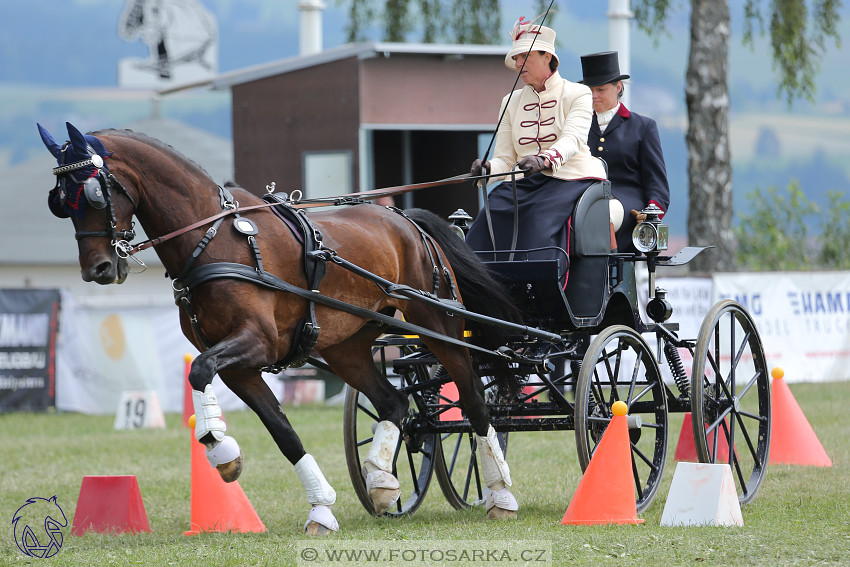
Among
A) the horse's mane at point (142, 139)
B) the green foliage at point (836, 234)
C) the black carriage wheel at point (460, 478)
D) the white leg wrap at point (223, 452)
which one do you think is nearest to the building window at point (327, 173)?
the black carriage wheel at point (460, 478)

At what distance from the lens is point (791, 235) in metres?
22.1

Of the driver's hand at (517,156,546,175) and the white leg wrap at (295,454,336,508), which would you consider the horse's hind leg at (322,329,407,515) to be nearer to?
the white leg wrap at (295,454,336,508)

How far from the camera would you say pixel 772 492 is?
694 centimetres

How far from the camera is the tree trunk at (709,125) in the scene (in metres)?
15.7

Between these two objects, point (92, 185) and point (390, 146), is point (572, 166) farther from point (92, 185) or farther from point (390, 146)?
point (390, 146)

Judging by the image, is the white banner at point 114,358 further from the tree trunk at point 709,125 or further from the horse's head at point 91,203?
the horse's head at point 91,203

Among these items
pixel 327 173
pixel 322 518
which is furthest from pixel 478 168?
pixel 327 173

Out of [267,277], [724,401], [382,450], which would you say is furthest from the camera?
[724,401]

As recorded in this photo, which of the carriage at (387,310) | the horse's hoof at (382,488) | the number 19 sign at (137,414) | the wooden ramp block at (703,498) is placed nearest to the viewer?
the carriage at (387,310)

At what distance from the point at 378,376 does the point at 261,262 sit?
1.27 m

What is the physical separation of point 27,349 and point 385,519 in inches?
356

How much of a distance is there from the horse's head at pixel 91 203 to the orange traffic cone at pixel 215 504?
1.26m

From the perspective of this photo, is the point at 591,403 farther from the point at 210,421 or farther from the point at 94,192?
the point at 94,192

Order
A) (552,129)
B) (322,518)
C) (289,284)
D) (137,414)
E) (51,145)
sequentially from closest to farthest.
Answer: (51,145), (289,284), (322,518), (552,129), (137,414)
